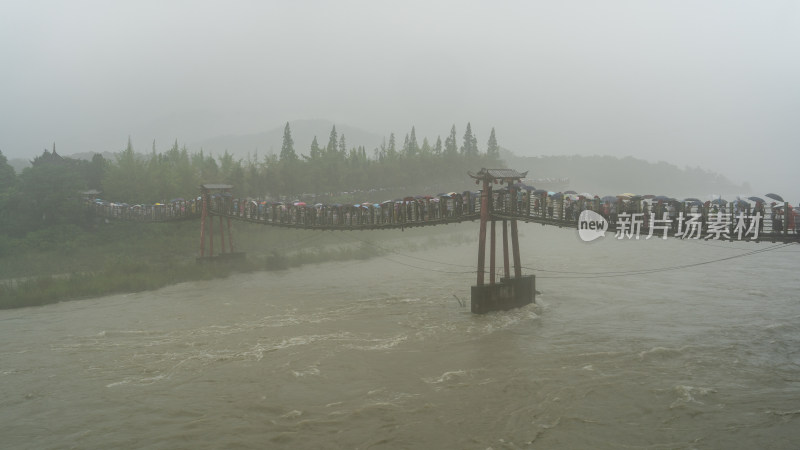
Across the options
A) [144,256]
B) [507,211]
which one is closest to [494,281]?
[507,211]

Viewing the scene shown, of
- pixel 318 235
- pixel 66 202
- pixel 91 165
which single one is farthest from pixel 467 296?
pixel 91 165

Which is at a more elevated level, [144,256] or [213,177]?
[213,177]

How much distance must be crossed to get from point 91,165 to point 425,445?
6530cm

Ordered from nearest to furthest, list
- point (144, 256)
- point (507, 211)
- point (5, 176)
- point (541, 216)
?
point (541, 216) → point (507, 211) → point (144, 256) → point (5, 176)

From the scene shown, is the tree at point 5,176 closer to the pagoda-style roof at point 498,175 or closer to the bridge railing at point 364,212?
the bridge railing at point 364,212

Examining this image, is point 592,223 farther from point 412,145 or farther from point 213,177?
point 412,145

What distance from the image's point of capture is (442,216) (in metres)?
29.8

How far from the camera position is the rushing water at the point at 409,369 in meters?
14.6

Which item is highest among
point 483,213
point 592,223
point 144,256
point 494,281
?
point 483,213

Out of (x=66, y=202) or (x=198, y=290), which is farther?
(x=66, y=202)

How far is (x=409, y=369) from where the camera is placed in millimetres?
19172

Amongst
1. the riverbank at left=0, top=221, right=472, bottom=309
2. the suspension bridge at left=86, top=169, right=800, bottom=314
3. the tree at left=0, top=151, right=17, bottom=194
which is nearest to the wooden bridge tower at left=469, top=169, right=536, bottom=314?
the suspension bridge at left=86, top=169, right=800, bottom=314

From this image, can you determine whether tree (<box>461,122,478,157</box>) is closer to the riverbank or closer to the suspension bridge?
the riverbank

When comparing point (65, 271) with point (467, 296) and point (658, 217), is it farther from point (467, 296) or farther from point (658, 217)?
point (658, 217)
